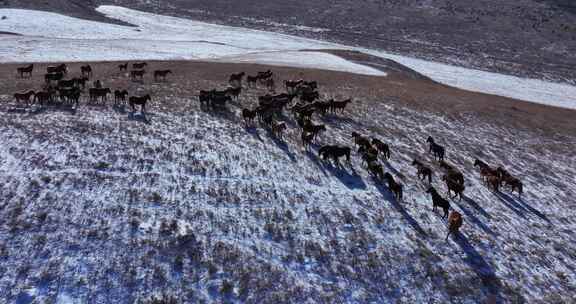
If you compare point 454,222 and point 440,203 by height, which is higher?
point 440,203

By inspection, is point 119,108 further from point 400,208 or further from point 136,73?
point 400,208

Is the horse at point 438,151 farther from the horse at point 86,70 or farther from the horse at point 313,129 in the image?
the horse at point 86,70

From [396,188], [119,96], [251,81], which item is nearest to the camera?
[396,188]

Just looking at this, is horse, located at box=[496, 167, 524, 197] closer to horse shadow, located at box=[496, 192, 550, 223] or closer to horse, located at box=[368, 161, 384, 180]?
horse shadow, located at box=[496, 192, 550, 223]

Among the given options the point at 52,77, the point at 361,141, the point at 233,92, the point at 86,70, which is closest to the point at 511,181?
the point at 361,141

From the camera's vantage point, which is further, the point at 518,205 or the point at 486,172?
the point at 486,172

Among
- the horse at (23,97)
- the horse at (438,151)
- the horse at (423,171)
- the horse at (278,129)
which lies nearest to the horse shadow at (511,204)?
the horse at (423,171)

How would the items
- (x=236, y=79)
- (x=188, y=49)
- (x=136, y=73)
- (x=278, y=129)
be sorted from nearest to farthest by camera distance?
(x=278, y=129)
(x=136, y=73)
(x=236, y=79)
(x=188, y=49)
